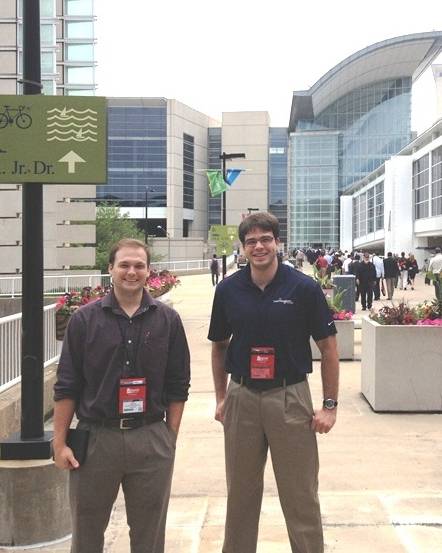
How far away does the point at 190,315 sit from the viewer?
19.5 metres

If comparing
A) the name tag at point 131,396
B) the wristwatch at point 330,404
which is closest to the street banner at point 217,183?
the wristwatch at point 330,404

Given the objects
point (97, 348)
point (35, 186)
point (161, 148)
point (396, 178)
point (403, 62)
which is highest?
point (403, 62)

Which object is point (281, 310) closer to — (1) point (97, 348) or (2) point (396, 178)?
(1) point (97, 348)

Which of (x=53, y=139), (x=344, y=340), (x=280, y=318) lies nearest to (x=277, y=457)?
(x=280, y=318)

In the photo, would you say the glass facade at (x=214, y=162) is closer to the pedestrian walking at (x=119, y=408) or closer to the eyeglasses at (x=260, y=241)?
the eyeglasses at (x=260, y=241)

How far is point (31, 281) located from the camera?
4.10 m

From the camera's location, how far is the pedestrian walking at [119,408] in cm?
291

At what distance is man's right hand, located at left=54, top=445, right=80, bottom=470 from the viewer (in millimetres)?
2910

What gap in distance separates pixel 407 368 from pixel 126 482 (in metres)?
4.83

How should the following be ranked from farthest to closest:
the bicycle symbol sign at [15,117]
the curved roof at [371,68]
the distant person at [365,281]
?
the curved roof at [371,68]
the distant person at [365,281]
the bicycle symbol sign at [15,117]

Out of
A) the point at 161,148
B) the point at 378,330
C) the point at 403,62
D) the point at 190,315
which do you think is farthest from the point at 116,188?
the point at 378,330

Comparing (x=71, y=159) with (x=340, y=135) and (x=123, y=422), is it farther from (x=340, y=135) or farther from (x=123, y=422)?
(x=340, y=135)

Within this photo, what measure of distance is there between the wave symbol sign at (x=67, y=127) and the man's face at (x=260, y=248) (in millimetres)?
1367

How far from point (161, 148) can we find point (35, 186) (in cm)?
9127
